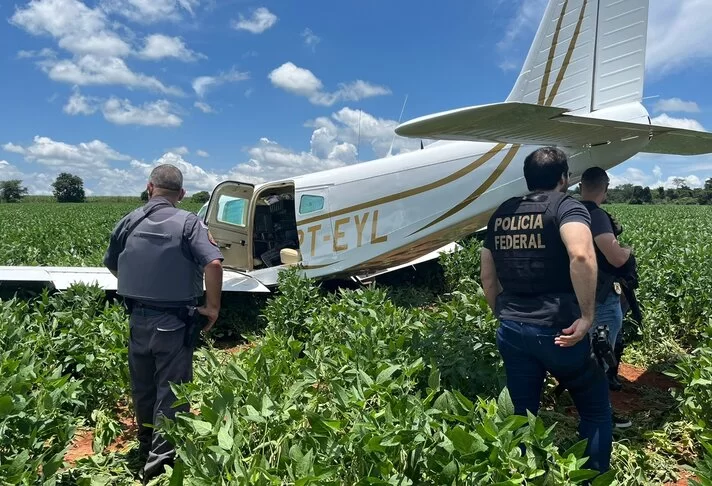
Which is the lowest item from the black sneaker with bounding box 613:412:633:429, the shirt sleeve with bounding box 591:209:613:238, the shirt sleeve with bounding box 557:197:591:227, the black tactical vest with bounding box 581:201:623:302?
the black sneaker with bounding box 613:412:633:429

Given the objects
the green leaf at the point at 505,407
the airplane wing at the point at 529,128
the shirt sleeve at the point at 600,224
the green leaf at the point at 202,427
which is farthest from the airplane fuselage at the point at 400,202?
the green leaf at the point at 202,427

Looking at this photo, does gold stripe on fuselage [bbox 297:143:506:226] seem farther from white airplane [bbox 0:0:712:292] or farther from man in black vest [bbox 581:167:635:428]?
man in black vest [bbox 581:167:635:428]

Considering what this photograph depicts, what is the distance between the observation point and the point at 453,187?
294 inches

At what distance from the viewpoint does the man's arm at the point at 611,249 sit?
11.9 feet

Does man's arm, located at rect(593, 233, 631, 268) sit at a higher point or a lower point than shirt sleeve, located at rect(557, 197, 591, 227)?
lower

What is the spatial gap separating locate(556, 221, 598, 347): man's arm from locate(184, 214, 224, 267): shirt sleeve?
7.48ft

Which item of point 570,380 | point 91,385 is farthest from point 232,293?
point 570,380

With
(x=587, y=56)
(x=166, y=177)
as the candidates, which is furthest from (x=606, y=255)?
(x=587, y=56)

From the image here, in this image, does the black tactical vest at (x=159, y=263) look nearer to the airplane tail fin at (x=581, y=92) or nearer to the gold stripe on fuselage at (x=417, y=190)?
the airplane tail fin at (x=581, y=92)

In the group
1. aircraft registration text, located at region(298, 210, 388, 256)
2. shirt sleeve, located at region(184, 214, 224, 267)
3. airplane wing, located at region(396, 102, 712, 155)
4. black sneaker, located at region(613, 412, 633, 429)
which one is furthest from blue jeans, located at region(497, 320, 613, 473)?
aircraft registration text, located at region(298, 210, 388, 256)

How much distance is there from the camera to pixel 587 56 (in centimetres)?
608

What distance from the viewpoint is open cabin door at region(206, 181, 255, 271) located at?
28.9ft

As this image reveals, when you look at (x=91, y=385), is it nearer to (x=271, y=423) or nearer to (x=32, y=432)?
(x=32, y=432)

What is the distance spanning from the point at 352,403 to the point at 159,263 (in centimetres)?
176
